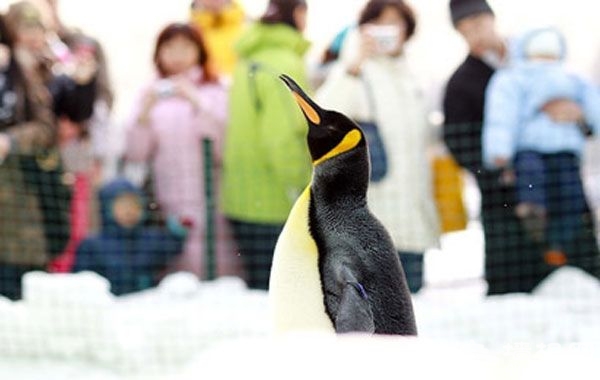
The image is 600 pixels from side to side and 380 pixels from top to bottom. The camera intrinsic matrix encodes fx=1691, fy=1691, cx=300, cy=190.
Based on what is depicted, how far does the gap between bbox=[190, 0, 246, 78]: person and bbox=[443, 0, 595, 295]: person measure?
84 centimetres

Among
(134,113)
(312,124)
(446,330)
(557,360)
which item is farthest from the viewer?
(134,113)

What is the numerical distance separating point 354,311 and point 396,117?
3306 millimetres

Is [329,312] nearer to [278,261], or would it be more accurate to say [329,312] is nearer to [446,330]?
[278,261]

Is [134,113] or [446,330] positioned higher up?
[134,113]

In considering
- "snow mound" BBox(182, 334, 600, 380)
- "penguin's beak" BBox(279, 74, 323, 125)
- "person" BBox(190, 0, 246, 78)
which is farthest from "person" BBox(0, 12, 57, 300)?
"snow mound" BBox(182, 334, 600, 380)

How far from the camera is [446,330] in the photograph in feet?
19.3

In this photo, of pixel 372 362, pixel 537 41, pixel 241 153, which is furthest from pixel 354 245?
pixel 537 41

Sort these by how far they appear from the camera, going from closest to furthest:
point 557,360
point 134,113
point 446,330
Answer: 1. point 557,360
2. point 446,330
3. point 134,113

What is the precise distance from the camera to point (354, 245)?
2.67 metres

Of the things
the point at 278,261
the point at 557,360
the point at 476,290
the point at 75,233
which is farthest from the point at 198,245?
the point at 557,360

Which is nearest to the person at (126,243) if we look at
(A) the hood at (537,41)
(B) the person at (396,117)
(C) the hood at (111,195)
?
(C) the hood at (111,195)

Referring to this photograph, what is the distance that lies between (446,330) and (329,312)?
10.6 ft

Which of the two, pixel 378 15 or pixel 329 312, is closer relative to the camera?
pixel 329 312

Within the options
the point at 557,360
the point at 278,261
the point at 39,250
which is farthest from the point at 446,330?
the point at 557,360
